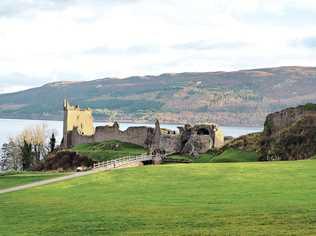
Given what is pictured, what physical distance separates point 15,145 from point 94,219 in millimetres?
91462

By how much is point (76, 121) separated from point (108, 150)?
20403 millimetres

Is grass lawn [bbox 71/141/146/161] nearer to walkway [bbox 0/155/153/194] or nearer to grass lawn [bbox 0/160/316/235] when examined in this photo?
walkway [bbox 0/155/153/194]

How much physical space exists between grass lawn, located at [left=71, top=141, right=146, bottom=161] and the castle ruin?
168 cm

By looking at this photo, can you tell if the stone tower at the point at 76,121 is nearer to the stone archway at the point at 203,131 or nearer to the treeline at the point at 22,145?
the treeline at the point at 22,145

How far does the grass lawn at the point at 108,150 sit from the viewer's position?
80.8 meters

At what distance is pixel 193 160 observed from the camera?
224 ft

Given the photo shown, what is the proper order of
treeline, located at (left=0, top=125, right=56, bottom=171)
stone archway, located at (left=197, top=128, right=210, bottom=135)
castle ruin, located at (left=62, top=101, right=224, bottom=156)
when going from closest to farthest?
castle ruin, located at (left=62, top=101, right=224, bottom=156), stone archway, located at (left=197, top=128, right=210, bottom=135), treeline, located at (left=0, top=125, right=56, bottom=171)

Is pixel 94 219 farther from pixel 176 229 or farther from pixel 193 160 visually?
pixel 193 160

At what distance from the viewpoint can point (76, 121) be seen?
10394 centimetres

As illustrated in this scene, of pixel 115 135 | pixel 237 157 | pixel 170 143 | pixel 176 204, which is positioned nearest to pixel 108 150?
pixel 115 135

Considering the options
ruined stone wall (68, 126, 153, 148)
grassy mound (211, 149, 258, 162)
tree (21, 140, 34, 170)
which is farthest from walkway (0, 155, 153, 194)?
tree (21, 140, 34, 170)

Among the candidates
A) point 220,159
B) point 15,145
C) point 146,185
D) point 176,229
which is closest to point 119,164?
point 220,159

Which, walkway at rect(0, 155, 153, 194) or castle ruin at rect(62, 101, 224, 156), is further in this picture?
castle ruin at rect(62, 101, 224, 156)

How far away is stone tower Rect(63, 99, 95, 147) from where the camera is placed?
102 meters
